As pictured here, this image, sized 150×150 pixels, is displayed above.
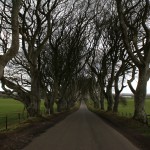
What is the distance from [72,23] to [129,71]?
12.8 metres

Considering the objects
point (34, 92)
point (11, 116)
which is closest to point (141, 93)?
point (34, 92)

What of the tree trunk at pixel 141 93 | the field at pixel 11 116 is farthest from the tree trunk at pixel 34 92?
the tree trunk at pixel 141 93

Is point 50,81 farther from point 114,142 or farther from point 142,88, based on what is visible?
point 114,142

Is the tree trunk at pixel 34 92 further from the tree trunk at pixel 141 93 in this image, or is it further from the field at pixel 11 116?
the tree trunk at pixel 141 93

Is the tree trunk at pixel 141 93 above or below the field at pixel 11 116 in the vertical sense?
above

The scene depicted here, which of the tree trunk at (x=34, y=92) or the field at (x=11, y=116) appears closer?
the tree trunk at (x=34, y=92)

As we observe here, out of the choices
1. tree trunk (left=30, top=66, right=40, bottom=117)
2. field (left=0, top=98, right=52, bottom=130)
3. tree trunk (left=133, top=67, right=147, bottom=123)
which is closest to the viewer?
tree trunk (left=133, top=67, right=147, bottom=123)

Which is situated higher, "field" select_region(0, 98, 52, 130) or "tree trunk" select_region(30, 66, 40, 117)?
"tree trunk" select_region(30, 66, 40, 117)

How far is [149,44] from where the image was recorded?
26.3 metres

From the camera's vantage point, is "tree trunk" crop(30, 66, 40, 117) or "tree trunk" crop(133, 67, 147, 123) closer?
"tree trunk" crop(133, 67, 147, 123)

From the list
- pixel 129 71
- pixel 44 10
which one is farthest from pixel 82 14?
pixel 129 71

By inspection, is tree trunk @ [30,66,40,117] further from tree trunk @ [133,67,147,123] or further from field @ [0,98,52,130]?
tree trunk @ [133,67,147,123]

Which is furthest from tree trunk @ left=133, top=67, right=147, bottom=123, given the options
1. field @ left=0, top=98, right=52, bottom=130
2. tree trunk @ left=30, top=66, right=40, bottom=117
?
field @ left=0, top=98, right=52, bottom=130

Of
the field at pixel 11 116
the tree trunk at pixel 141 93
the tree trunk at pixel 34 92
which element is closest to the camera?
the tree trunk at pixel 141 93
